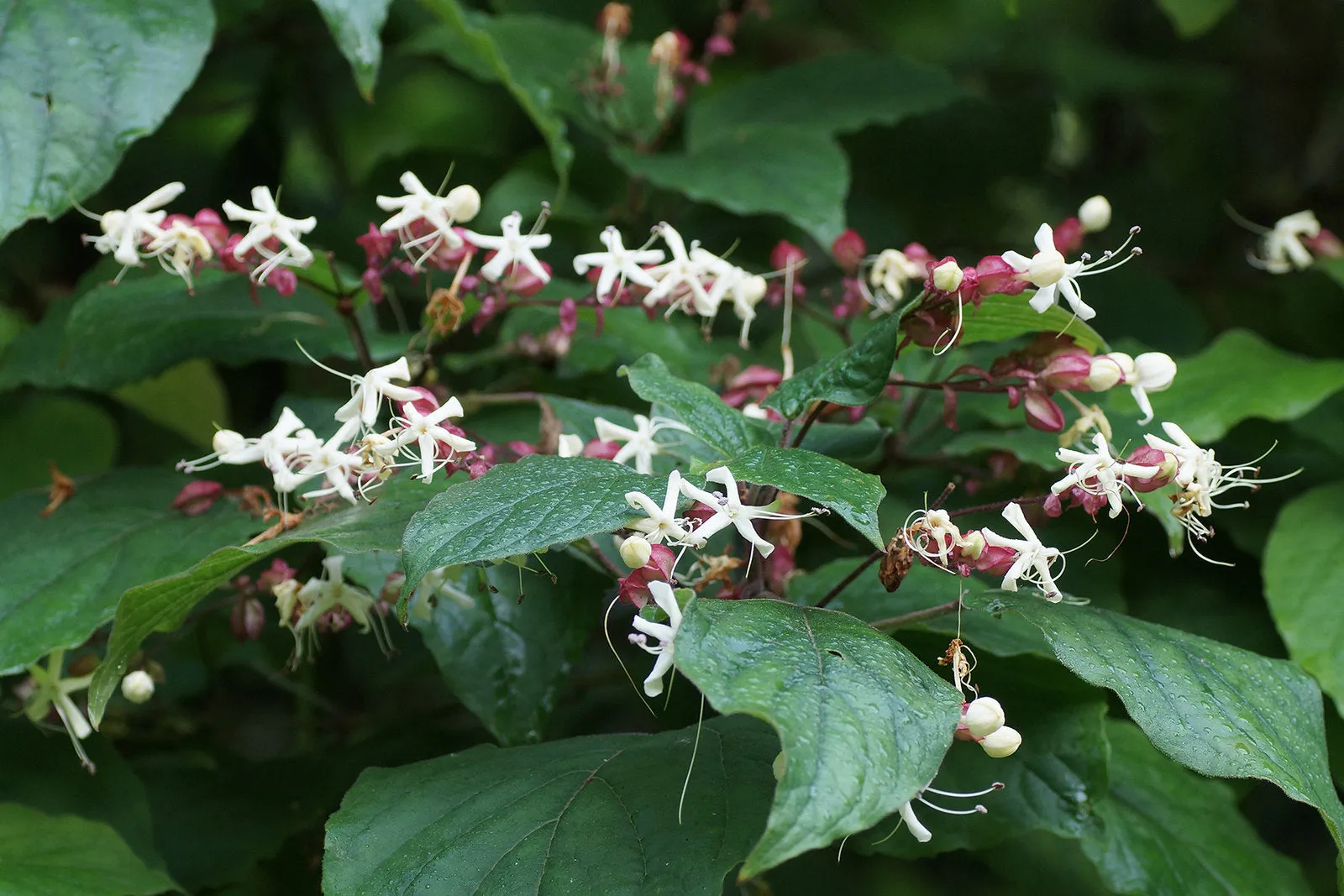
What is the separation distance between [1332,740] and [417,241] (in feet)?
2.58

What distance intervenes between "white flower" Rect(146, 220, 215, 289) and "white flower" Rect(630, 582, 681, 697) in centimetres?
42

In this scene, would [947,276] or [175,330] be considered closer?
[947,276]

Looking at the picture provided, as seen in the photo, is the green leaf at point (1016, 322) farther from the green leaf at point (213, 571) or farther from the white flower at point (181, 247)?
the white flower at point (181, 247)

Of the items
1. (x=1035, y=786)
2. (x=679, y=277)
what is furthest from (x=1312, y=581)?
(x=679, y=277)

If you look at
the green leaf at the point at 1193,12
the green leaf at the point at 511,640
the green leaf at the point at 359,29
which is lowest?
the green leaf at the point at 511,640

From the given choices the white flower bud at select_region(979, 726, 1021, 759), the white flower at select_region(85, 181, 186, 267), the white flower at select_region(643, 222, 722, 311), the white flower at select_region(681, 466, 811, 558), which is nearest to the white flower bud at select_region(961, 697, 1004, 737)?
the white flower bud at select_region(979, 726, 1021, 759)

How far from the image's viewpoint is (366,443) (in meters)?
0.65

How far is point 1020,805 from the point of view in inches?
30.6

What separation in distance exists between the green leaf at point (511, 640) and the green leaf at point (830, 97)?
0.69 meters

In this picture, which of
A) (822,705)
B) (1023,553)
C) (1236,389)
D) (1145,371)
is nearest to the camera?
(822,705)

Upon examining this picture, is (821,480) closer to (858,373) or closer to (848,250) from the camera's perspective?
(858,373)

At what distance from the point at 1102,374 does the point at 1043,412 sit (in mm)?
43

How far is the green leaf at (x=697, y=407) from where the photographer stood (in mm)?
666

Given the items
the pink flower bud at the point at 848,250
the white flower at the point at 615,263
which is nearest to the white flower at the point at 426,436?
the white flower at the point at 615,263
